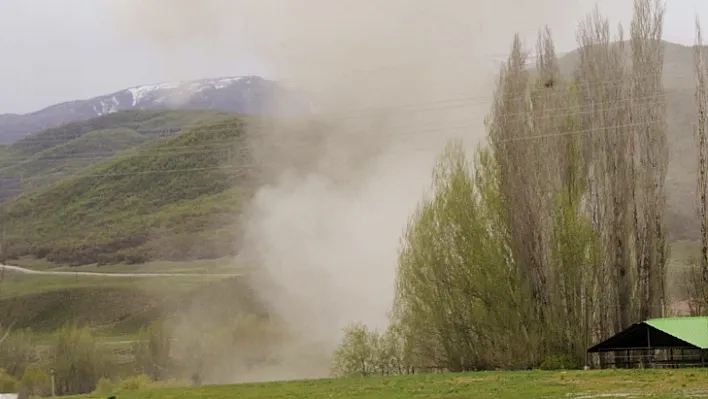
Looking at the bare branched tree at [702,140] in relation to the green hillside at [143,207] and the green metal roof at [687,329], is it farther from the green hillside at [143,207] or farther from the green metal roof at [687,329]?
the green hillside at [143,207]

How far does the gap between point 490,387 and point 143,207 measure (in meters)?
127

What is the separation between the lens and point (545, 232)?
4816 centimetres

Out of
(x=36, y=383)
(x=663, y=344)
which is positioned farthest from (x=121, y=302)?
(x=663, y=344)

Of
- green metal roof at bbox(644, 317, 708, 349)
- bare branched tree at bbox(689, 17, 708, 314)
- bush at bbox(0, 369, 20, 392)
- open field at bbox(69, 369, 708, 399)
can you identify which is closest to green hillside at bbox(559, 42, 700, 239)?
bare branched tree at bbox(689, 17, 708, 314)

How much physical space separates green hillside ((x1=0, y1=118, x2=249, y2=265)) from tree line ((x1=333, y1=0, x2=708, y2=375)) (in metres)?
83.7

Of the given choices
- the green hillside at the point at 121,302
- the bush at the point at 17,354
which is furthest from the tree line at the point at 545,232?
the green hillside at the point at 121,302

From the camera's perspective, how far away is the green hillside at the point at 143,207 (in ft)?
464

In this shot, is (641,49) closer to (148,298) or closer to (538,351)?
(538,351)

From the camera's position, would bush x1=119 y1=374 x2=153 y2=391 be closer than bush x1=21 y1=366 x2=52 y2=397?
Yes

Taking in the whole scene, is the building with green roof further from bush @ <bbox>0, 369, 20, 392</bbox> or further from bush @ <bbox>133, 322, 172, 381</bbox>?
bush @ <bbox>133, 322, 172, 381</bbox>

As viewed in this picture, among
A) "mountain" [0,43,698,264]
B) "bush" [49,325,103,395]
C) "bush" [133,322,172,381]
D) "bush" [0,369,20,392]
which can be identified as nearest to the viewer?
"bush" [0,369,20,392]

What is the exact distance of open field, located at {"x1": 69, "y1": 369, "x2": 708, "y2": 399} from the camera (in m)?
30.0

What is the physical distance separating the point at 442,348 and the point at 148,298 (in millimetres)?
76535

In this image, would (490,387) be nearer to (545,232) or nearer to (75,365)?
(545,232)
